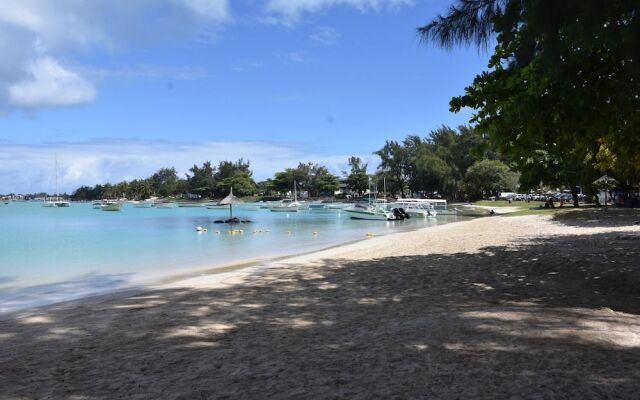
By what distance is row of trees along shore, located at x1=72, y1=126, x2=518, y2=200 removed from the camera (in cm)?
8031

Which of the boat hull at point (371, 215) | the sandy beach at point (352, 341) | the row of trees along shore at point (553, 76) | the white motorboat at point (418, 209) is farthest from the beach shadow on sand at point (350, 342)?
the white motorboat at point (418, 209)

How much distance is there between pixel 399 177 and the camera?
10312 cm

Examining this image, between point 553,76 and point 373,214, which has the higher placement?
point 553,76

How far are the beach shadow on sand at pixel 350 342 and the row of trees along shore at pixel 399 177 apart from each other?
12.8 ft

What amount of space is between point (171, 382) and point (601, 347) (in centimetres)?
386

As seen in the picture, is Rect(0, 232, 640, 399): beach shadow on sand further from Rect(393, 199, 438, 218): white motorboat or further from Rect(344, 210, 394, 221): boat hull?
Rect(393, 199, 438, 218): white motorboat

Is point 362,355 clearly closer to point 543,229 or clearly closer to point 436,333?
point 436,333

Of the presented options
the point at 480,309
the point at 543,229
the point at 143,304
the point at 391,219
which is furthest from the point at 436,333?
the point at 391,219

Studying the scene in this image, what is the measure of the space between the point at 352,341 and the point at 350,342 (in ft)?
0.16

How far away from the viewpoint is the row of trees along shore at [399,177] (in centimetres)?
8031

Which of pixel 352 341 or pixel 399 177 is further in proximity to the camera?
pixel 399 177

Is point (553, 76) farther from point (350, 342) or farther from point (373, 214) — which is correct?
point (373, 214)

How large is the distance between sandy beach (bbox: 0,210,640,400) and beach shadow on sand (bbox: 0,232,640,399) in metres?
0.02

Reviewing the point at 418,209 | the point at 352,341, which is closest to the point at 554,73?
the point at 352,341
